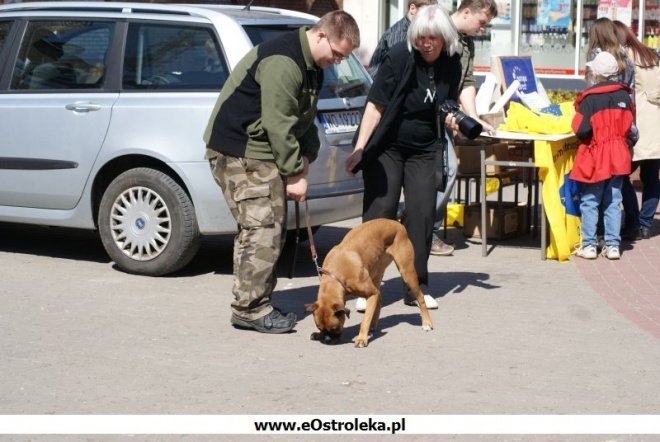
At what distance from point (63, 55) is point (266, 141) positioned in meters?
2.69

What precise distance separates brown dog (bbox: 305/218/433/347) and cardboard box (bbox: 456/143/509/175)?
3262mm

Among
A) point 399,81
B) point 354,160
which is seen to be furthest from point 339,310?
point 399,81

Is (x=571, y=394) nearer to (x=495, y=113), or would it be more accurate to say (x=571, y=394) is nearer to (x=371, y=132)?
(x=371, y=132)

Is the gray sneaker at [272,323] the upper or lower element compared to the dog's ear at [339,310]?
lower

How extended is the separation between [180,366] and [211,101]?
2.43 m

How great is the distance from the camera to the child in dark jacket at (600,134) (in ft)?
30.6

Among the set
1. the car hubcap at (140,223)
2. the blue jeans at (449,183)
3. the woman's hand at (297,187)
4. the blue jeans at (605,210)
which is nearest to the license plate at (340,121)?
the blue jeans at (449,183)

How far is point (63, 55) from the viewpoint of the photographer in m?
8.90

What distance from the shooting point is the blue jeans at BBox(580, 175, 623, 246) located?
374 inches

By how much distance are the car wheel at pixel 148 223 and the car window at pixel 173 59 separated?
2.18 feet

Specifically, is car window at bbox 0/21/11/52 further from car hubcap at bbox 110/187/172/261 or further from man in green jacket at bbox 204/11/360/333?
man in green jacket at bbox 204/11/360/333

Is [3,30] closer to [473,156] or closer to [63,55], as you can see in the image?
[63,55]

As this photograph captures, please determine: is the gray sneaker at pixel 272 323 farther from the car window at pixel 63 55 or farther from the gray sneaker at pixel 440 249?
the gray sneaker at pixel 440 249
